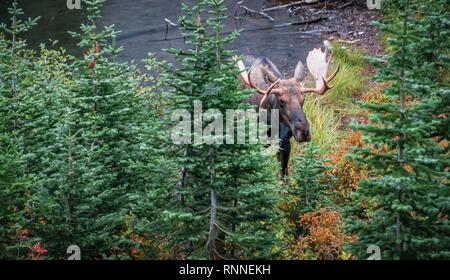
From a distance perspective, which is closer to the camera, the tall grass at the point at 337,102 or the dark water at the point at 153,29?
the tall grass at the point at 337,102

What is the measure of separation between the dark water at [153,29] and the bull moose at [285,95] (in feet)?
14.9

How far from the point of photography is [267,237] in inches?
221

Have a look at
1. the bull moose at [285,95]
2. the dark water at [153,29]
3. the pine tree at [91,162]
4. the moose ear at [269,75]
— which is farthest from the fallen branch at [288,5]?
the pine tree at [91,162]

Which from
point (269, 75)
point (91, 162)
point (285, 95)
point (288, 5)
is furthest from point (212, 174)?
point (288, 5)

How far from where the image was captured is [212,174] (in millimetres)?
5613

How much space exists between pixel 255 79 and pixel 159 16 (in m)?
8.72

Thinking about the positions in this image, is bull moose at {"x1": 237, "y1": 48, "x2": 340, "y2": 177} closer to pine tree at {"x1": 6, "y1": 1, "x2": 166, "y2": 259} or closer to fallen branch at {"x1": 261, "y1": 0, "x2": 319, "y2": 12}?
pine tree at {"x1": 6, "y1": 1, "x2": 166, "y2": 259}

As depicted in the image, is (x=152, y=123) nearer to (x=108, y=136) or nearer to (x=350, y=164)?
(x=108, y=136)

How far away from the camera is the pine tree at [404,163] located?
15.9ft

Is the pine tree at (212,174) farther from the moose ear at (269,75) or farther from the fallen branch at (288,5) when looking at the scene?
the fallen branch at (288,5)

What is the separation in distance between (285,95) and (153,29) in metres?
8.45

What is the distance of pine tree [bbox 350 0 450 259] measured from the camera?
4.86 meters

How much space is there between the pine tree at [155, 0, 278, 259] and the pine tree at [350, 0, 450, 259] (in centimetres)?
98
